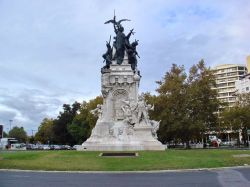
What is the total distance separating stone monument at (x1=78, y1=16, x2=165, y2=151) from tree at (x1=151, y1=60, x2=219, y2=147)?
23.2m

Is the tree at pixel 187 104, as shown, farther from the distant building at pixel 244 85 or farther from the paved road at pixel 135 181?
the distant building at pixel 244 85

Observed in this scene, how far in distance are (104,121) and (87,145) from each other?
3181mm

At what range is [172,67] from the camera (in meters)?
74.5

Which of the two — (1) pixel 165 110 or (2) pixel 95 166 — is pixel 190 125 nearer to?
(1) pixel 165 110

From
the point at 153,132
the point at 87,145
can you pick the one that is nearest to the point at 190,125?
the point at 153,132

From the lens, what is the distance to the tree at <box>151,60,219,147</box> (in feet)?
225

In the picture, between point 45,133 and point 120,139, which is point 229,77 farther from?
point 120,139

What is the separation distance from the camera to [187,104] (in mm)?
69375

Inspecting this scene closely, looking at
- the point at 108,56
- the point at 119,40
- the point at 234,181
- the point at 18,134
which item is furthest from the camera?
the point at 18,134

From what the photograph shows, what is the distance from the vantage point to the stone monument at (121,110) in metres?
41.9

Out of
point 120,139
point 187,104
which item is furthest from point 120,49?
point 187,104

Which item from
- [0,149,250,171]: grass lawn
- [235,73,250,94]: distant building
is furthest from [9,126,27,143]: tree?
[0,149,250,171]: grass lawn

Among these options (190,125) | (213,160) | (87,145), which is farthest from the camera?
(190,125)

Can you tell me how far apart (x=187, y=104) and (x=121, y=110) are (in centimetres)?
2704
